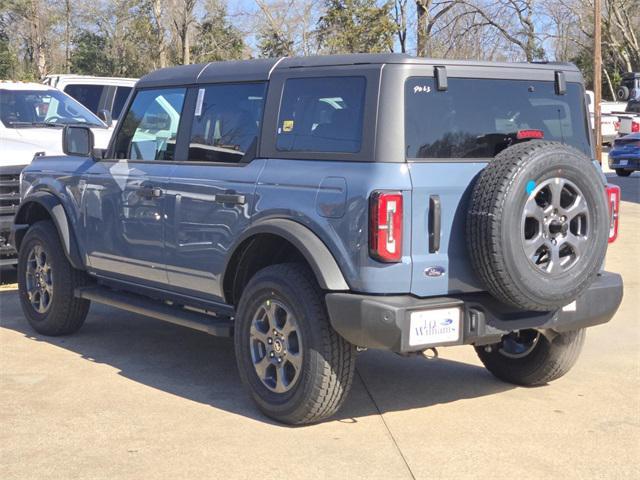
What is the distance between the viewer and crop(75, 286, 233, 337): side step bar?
6012 millimetres

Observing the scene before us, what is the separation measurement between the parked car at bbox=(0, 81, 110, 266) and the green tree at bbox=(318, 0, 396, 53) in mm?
16099

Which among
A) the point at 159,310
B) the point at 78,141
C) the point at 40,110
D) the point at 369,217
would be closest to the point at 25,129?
the point at 40,110

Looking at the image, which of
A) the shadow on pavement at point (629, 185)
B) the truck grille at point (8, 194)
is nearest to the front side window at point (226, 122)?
the truck grille at point (8, 194)

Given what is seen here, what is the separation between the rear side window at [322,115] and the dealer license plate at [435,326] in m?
0.92

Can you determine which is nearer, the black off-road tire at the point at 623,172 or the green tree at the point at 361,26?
the black off-road tire at the point at 623,172

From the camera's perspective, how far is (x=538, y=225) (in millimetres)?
5082

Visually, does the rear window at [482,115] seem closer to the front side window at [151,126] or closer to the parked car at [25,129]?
the front side window at [151,126]

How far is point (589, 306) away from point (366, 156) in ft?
5.10

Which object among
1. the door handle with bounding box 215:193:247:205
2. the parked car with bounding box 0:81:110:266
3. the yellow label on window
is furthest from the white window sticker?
the parked car with bounding box 0:81:110:266

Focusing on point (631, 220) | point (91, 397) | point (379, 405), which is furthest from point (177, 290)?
point (631, 220)

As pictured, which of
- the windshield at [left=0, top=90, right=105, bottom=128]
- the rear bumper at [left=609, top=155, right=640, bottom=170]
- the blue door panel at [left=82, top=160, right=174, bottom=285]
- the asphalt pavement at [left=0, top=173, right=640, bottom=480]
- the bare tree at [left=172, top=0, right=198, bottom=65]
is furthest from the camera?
the bare tree at [left=172, top=0, right=198, bottom=65]

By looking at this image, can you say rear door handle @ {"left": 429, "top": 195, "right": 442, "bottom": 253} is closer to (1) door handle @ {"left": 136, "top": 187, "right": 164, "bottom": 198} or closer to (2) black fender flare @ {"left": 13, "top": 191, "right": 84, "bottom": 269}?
(1) door handle @ {"left": 136, "top": 187, "right": 164, "bottom": 198}

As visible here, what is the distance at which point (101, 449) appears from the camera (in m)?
5.11

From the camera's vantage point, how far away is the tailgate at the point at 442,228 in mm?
A: 5055
